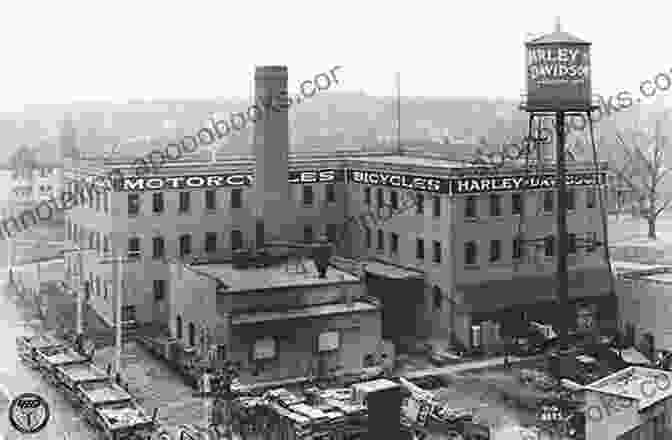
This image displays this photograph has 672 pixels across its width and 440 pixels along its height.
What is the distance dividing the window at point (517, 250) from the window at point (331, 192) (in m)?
13.7

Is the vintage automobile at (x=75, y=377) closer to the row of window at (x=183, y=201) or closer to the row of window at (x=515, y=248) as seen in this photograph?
the row of window at (x=183, y=201)

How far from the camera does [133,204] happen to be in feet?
172

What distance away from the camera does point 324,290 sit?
42125mm

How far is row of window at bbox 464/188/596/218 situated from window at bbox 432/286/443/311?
14.7 ft

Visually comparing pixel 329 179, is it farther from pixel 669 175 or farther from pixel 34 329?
pixel 669 175

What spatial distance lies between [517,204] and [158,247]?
21.6 metres

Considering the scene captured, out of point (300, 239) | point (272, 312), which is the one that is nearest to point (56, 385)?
point (272, 312)

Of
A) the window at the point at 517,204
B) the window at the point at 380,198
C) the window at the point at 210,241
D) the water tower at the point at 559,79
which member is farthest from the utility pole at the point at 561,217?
the window at the point at 210,241

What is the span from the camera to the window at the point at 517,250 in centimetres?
4953

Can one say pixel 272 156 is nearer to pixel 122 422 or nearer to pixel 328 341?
pixel 328 341

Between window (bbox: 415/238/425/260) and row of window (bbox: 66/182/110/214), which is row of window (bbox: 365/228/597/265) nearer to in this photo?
window (bbox: 415/238/425/260)

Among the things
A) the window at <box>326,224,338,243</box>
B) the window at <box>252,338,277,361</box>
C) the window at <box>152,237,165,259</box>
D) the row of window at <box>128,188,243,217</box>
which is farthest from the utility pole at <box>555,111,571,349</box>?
the window at <box>152,237,165,259</box>

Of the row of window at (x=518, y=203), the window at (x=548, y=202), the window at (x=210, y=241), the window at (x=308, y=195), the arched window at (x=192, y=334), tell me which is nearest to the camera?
the arched window at (x=192, y=334)

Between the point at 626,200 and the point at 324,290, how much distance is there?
75371 mm
